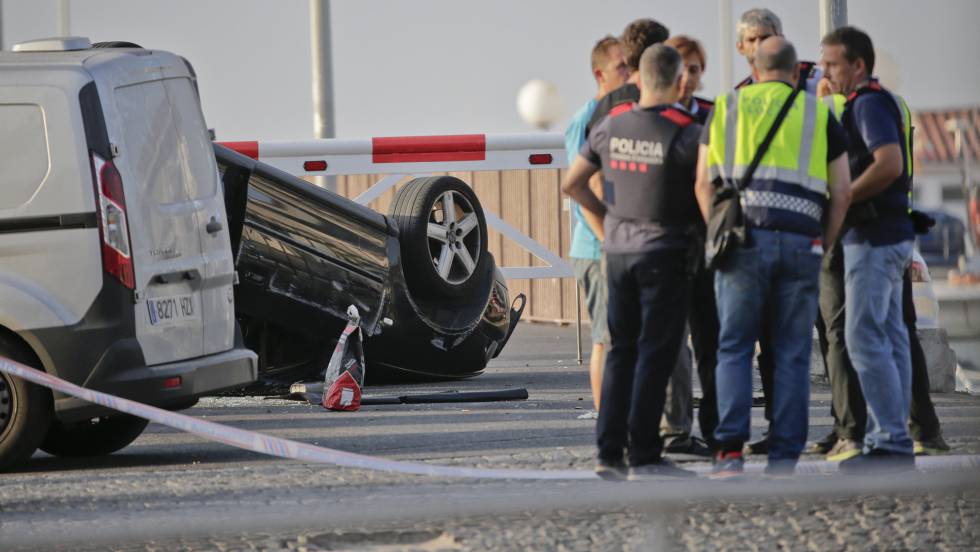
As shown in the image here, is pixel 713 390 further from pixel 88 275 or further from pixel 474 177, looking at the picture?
pixel 474 177

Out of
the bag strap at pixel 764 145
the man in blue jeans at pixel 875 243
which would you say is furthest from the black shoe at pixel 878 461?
the bag strap at pixel 764 145

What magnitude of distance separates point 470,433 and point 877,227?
8.79ft

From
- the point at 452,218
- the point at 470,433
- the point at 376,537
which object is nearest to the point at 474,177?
the point at 452,218

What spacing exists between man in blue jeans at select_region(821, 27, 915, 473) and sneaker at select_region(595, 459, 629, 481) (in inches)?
36.3

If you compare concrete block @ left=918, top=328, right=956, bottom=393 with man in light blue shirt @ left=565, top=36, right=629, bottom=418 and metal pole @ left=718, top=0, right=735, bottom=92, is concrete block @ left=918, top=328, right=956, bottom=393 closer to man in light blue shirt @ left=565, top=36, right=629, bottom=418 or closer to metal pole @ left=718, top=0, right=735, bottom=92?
man in light blue shirt @ left=565, top=36, right=629, bottom=418

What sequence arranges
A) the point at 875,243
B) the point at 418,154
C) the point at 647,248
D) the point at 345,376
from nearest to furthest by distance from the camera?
the point at 647,248 → the point at 875,243 → the point at 345,376 → the point at 418,154

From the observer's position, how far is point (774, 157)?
5988mm

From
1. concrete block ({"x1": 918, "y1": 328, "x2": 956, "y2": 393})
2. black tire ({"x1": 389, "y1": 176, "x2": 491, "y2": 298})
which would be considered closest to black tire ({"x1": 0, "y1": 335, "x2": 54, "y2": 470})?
black tire ({"x1": 389, "y1": 176, "x2": 491, "y2": 298})

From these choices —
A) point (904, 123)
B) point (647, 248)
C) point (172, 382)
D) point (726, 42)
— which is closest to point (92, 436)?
point (172, 382)

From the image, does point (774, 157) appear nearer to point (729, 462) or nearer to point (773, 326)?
point (773, 326)

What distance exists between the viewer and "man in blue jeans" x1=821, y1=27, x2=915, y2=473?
628cm

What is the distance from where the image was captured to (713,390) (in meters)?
6.94

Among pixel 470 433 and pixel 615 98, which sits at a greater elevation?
pixel 615 98

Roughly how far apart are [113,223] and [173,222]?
1.45 feet
